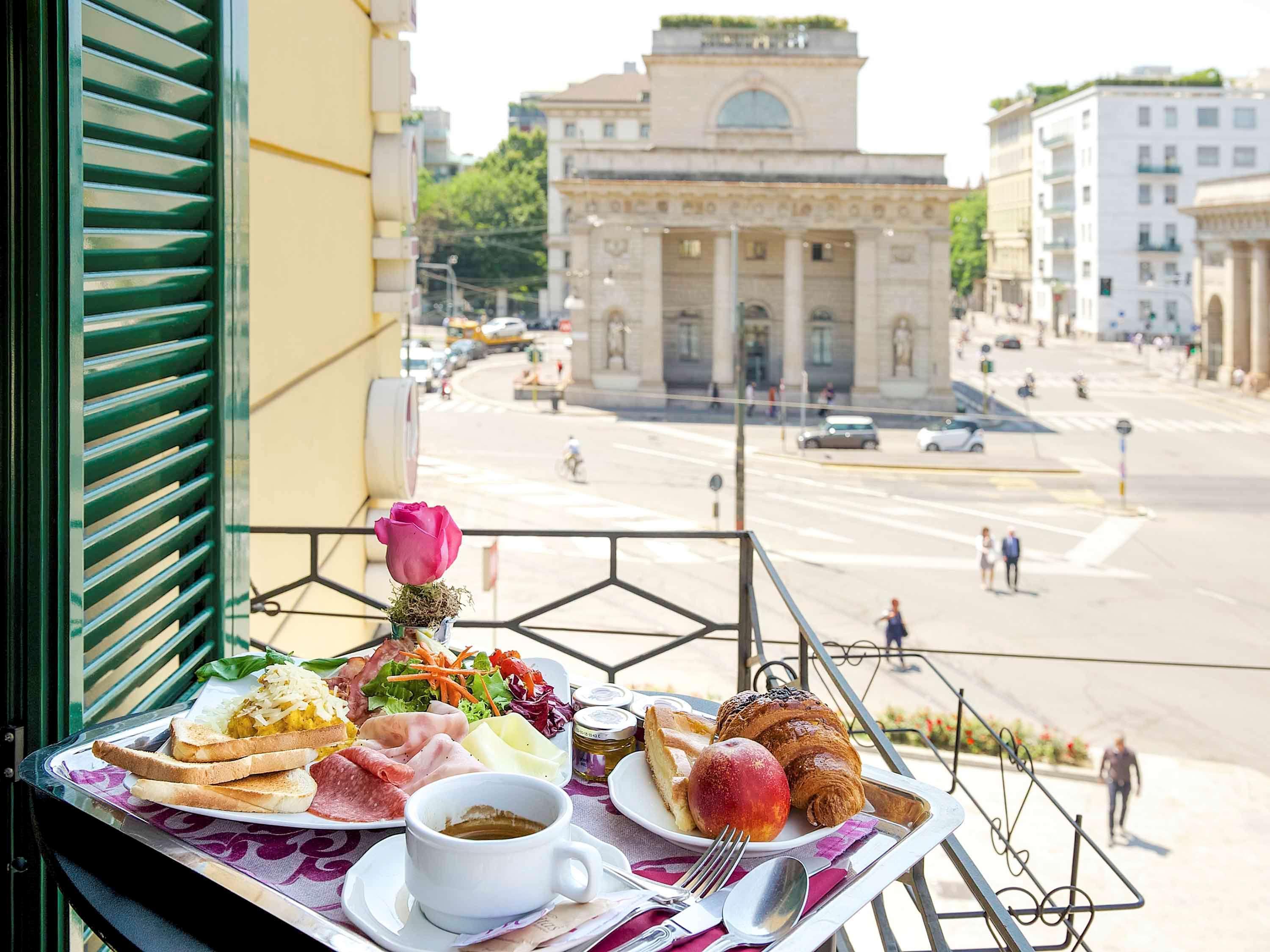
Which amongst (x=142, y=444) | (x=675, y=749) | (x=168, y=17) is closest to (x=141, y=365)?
(x=142, y=444)

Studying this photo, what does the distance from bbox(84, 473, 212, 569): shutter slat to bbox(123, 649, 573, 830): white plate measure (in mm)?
447

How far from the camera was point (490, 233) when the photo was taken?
336ft

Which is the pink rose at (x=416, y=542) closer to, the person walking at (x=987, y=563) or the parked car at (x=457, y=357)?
the person walking at (x=987, y=563)

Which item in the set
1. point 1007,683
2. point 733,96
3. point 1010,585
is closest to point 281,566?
point 1007,683

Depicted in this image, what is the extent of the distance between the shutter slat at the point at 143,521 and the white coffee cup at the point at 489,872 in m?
1.40

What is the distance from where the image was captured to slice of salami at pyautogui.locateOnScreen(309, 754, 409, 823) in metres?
2.25

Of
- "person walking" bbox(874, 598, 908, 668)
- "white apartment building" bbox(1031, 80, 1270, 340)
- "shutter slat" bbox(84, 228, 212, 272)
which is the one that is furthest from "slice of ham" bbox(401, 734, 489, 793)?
"white apartment building" bbox(1031, 80, 1270, 340)

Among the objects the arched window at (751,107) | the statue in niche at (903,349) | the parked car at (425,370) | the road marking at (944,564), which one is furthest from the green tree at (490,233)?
the road marking at (944,564)

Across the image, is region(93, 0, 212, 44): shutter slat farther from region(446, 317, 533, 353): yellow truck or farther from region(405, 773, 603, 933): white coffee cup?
region(446, 317, 533, 353): yellow truck

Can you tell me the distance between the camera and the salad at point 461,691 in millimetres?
2721

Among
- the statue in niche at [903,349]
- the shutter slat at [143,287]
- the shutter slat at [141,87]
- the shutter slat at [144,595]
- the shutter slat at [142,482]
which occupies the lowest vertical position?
the shutter slat at [144,595]

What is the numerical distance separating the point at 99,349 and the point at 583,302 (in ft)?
178

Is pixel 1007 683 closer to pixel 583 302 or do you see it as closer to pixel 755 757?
pixel 755 757

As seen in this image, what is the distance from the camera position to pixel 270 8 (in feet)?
19.3
